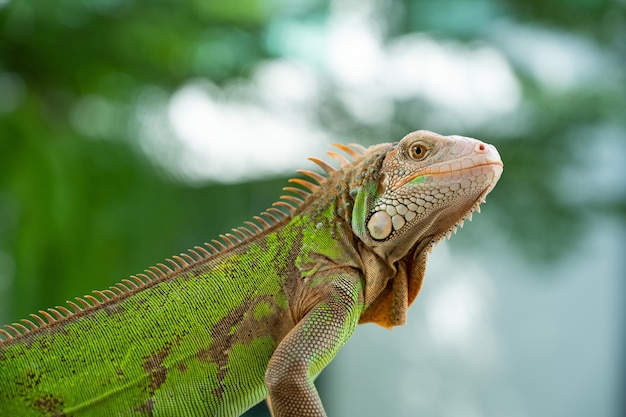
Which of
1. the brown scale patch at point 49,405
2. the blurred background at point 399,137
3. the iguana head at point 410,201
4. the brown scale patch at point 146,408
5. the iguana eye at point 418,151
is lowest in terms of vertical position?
the blurred background at point 399,137

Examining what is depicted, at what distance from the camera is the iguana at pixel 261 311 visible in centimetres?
121

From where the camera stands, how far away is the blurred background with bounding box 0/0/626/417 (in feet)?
15.4

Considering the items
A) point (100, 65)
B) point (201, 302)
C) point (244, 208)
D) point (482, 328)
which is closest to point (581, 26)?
point (482, 328)

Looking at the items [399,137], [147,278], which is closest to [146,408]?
[147,278]

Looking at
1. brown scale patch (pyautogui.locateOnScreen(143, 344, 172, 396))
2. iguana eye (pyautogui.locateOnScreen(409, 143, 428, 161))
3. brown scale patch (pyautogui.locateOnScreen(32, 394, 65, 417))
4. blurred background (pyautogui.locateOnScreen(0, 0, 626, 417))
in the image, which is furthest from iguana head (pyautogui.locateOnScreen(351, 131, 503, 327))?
blurred background (pyautogui.locateOnScreen(0, 0, 626, 417))

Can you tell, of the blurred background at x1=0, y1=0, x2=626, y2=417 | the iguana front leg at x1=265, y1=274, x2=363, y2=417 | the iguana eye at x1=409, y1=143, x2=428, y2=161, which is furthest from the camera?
the blurred background at x1=0, y1=0, x2=626, y2=417

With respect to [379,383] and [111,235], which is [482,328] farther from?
[111,235]

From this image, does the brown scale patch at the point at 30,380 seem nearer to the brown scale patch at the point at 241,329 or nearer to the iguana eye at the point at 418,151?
the brown scale patch at the point at 241,329

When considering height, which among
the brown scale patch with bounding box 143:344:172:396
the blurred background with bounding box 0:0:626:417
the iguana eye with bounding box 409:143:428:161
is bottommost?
the blurred background with bounding box 0:0:626:417

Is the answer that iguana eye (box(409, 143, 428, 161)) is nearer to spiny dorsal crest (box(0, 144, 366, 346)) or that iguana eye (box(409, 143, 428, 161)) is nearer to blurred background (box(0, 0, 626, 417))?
spiny dorsal crest (box(0, 144, 366, 346))

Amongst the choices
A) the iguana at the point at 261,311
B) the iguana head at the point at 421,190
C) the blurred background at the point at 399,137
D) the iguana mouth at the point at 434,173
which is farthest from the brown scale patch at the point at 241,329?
the blurred background at the point at 399,137

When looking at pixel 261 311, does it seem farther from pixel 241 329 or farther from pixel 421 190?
pixel 421 190

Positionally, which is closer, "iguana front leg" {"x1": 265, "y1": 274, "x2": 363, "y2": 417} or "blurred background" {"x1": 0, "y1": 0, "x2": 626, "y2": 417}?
"iguana front leg" {"x1": 265, "y1": 274, "x2": 363, "y2": 417}

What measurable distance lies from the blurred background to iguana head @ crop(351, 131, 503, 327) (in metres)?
3.32
